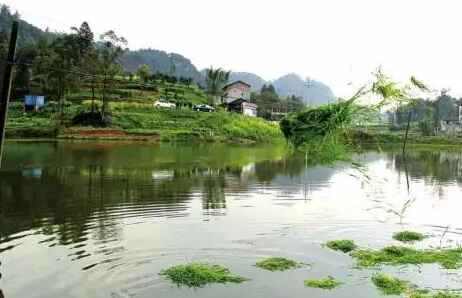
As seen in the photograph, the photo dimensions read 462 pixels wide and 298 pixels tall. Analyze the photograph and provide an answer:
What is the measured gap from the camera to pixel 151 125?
71125mm

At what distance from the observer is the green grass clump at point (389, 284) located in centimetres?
1127

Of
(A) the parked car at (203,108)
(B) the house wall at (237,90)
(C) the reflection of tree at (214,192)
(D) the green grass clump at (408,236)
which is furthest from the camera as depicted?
(B) the house wall at (237,90)

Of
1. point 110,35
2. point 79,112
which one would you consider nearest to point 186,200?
point 79,112

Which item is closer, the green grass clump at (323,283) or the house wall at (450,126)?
the green grass clump at (323,283)

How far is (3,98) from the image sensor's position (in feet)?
36.7

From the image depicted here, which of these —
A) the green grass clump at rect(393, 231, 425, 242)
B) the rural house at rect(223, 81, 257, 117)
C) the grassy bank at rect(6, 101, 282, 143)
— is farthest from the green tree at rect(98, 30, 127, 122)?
the green grass clump at rect(393, 231, 425, 242)

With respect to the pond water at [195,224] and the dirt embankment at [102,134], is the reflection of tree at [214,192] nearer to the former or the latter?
the pond water at [195,224]

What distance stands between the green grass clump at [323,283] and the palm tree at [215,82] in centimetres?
8339

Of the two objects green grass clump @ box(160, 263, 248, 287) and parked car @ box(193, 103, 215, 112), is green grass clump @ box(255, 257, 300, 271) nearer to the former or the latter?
green grass clump @ box(160, 263, 248, 287)

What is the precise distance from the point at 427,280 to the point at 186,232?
7426 millimetres

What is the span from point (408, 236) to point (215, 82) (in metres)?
82.6

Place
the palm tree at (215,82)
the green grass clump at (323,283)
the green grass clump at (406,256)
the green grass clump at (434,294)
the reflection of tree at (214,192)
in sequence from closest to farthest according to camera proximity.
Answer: the green grass clump at (434,294) < the green grass clump at (323,283) < the green grass clump at (406,256) < the reflection of tree at (214,192) < the palm tree at (215,82)

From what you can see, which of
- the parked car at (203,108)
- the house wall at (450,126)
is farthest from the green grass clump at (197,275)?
the house wall at (450,126)

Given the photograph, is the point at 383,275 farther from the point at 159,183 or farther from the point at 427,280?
the point at 159,183
